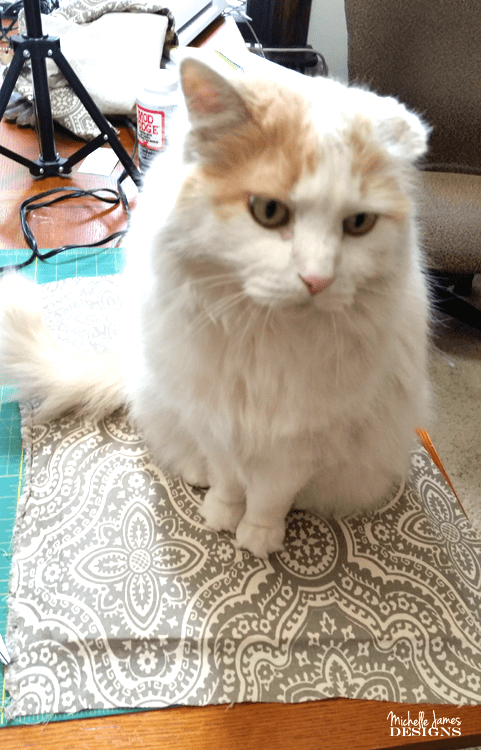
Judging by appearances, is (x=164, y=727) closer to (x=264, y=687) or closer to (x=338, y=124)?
(x=264, y=687)

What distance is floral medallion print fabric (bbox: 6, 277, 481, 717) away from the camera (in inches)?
29.4

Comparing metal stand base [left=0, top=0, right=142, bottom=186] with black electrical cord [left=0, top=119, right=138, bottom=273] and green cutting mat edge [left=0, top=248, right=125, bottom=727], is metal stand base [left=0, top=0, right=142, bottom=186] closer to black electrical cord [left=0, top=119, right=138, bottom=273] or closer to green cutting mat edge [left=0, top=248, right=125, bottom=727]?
black electrical cord [left=0, top=119, right=138, bottom=273]

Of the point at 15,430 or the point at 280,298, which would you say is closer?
the point at 280,298

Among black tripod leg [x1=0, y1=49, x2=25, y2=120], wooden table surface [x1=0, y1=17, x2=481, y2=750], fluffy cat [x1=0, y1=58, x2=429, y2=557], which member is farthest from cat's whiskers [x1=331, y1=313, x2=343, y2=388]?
black tripod leg [x1=0, y1=49, x2=25, y2=120]

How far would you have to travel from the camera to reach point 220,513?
893 mm

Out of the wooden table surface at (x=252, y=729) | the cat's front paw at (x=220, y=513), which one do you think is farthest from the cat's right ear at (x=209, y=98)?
the wooden table surface at (x=252, y=729)

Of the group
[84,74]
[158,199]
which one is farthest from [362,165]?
[84,74]

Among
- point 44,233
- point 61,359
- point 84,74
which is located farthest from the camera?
point 84,74

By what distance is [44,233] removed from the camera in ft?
4.20

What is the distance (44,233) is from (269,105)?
0.91 metres

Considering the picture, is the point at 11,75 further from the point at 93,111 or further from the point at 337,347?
the point at 337,347

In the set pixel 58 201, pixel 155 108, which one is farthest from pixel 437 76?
pixel 58 201

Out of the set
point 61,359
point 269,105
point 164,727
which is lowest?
point 164,727

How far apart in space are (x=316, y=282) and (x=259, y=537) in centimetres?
51
